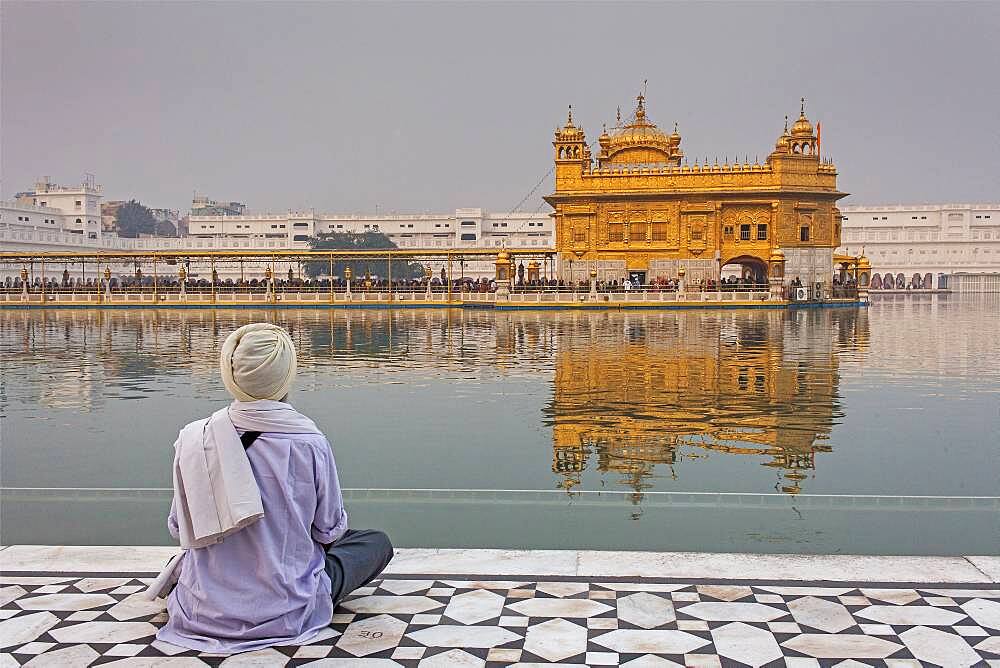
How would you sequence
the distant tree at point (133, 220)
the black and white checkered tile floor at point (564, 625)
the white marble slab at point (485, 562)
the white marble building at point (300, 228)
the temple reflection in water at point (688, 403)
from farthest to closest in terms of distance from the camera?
the distant tree at point (133, 220)
the white marble building at point (300, 228)
the temple reflection in water at point (688, 403)
the white marble slab at point (485, 562)
the black and white checkered tile floor at point (564, 625)

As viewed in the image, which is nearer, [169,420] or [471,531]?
[471,531]

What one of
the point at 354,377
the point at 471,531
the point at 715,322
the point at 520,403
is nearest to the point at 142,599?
the point at 471,531

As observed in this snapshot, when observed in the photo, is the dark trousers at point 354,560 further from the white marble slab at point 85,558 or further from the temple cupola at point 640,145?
the temple cupola at point 640,145

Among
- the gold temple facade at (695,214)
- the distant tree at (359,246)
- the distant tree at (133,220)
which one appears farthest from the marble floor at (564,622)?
the distant tree at (133,220)

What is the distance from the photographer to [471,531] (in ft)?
18.8

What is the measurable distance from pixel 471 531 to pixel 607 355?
507 inches

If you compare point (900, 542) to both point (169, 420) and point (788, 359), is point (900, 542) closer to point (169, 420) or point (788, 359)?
point (169, 420)

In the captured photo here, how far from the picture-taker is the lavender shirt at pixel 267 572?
392 centimetres

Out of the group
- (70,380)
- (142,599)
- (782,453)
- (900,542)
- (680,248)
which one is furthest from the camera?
(680,248)

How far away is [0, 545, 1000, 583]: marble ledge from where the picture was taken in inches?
186

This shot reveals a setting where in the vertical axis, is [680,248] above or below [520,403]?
above

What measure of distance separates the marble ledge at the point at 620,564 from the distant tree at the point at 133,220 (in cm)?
14040

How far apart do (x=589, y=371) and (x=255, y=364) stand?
38.8ft

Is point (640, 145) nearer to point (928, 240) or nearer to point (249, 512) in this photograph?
point (249, 512)
